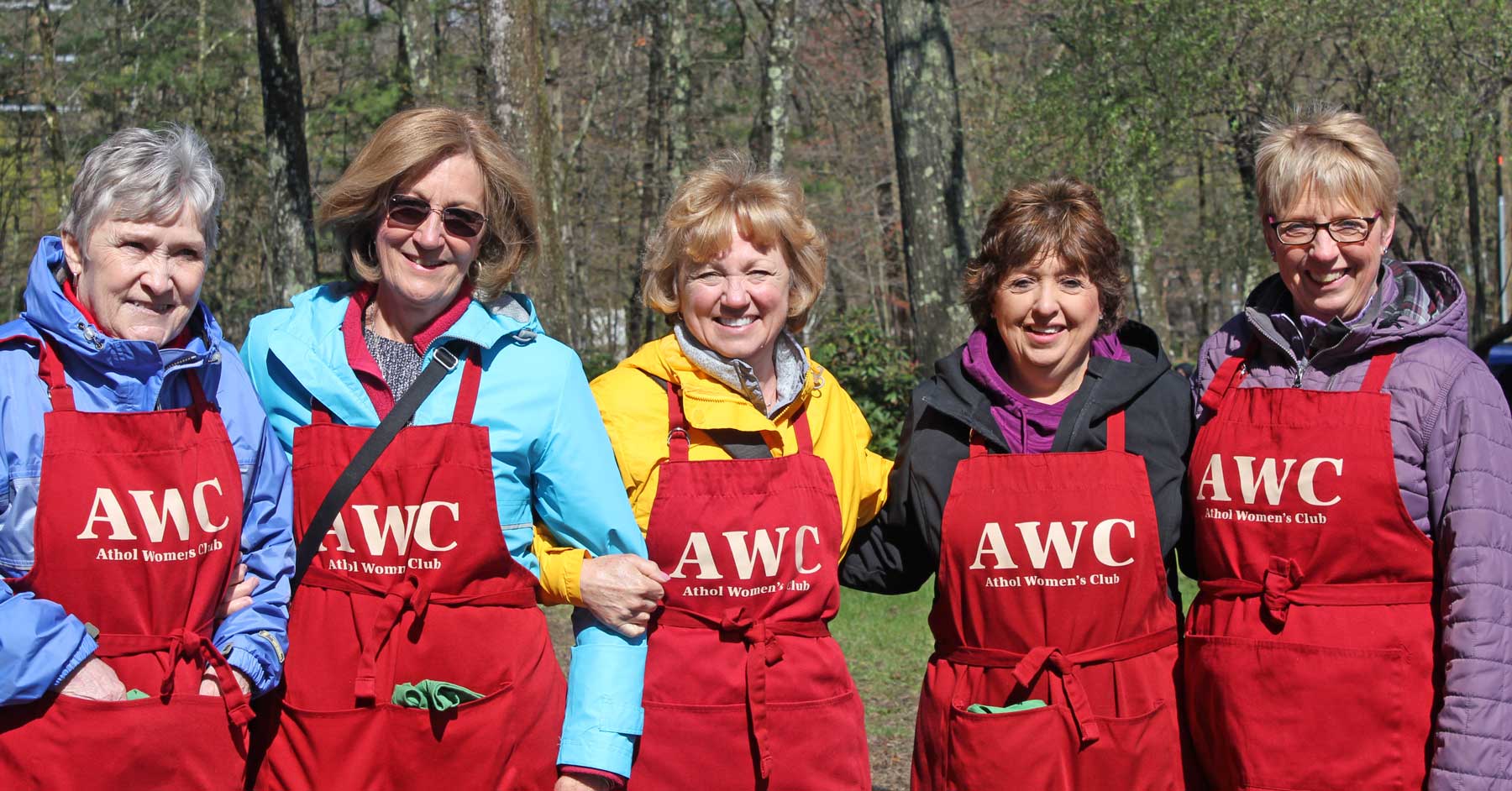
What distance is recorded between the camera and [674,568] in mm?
3131

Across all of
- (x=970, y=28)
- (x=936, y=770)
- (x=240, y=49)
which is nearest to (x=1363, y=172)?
(x=936, y=770)

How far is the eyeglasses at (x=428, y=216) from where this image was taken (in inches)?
117

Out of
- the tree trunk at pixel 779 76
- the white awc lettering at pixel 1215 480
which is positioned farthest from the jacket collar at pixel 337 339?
the tree trunk at pixel 779 76

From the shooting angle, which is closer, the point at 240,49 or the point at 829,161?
the point at 240,49

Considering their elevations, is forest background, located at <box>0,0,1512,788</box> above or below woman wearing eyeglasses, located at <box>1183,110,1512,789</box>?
above

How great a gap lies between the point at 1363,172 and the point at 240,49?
838 inches

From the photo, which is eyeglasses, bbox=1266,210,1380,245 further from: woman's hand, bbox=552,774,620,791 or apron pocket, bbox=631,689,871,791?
woman's hand, bbox=552,774,620,791

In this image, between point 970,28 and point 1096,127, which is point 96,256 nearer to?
point 1096,127

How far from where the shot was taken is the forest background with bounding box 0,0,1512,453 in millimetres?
8875

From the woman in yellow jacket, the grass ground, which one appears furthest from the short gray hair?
the grass ground

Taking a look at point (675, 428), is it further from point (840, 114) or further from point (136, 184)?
point (840, 114)

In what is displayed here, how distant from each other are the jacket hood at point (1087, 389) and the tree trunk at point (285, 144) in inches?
326

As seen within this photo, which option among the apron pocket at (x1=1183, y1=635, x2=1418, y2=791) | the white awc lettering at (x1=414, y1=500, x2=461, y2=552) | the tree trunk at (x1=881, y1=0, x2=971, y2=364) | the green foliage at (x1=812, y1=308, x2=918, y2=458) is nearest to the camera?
the white awc lettering at (x1=414, y1=500, x2=461, y2=552)

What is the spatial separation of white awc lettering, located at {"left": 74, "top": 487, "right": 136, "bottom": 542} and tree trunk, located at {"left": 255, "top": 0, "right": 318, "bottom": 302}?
8.36m
